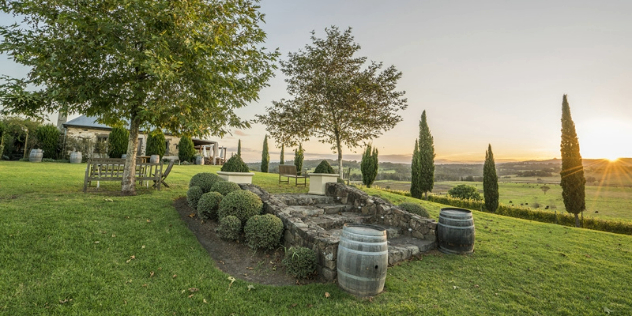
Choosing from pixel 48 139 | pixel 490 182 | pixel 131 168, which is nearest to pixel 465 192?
pixel 490 182

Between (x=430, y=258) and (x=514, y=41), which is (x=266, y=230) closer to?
(x=430, y=258)

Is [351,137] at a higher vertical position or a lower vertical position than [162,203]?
higher

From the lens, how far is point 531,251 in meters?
5.29

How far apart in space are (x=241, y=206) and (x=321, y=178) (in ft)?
10.9

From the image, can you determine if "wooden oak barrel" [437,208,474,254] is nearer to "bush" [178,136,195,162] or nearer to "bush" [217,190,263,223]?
"bush" [217,190,263,223]

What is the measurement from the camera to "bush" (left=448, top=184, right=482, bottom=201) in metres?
20.6

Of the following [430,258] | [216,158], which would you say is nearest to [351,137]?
[430,258]

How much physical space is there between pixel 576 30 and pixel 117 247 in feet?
40.7

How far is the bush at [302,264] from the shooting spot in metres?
3.54

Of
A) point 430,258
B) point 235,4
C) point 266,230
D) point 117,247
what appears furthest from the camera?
point 235,4

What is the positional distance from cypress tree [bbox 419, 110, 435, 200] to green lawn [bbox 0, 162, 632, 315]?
520 inches

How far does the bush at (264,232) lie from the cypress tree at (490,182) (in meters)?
17.3

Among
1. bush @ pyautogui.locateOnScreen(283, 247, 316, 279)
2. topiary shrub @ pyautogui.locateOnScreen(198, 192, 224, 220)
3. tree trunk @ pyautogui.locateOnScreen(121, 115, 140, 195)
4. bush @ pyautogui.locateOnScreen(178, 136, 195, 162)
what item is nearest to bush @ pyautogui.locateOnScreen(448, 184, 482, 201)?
bush @ pyautogui.locateOnScreen(283, 247, 316, 279)

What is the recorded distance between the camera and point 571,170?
1377 cm
